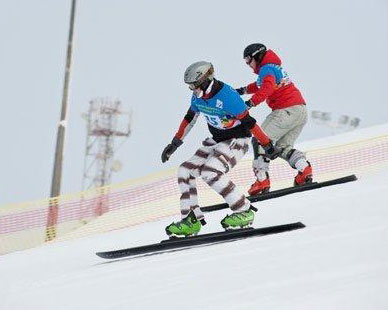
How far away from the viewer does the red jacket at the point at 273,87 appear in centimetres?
1016

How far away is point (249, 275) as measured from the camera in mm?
6027

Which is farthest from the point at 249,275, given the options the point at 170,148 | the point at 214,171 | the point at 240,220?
the point at 170,148

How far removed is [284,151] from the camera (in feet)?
36.3

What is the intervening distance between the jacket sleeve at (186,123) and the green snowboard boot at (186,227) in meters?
0.83

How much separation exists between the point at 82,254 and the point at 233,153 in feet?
11.7

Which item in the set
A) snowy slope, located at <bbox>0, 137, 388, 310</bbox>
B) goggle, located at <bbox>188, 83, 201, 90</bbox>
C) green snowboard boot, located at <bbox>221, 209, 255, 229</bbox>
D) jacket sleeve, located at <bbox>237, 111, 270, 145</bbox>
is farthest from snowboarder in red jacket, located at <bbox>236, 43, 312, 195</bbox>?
green snowboard boot, located at <bbox>221, 209, 255, 229</bbox>

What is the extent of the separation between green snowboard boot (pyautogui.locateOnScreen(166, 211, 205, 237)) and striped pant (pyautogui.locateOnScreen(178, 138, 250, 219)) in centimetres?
5

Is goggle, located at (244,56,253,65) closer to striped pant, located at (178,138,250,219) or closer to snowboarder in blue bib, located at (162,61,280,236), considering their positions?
snowboarder in blue bib, located at (162,61,280,236)

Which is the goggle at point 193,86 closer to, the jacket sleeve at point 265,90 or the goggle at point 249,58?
the jacket sleeve at point 265,90

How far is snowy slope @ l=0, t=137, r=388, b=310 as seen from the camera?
510cm

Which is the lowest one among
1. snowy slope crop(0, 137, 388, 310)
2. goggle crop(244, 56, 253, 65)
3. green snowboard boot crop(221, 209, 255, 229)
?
snowy slope crop(0, 137, 388, 310)

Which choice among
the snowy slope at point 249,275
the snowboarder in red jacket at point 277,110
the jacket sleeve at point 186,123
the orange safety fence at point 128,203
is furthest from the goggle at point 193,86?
the orange safety fence at point 128,203

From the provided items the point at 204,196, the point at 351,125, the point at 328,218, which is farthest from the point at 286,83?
the point at 351,125

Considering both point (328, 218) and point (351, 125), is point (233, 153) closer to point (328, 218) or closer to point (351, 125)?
point (328, 218)
